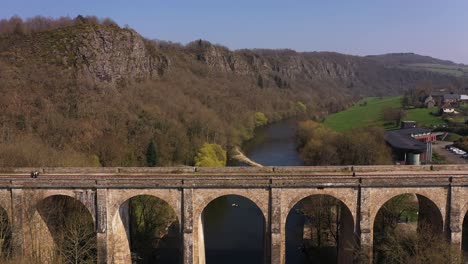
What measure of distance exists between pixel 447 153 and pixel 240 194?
128 feet

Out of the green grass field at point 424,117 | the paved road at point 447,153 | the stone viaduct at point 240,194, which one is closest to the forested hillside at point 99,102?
the stone viaduct at point 240,194

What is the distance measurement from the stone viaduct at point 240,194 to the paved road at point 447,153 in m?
25.7

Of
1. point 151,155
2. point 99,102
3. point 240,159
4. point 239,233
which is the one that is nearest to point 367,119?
point 240,159

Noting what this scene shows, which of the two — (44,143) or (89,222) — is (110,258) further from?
(44,143)

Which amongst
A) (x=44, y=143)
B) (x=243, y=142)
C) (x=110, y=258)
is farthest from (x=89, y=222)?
(x=243, y=142)

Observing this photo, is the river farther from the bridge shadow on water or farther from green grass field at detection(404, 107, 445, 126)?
green grass field at detection(404, 107, 445, 126)

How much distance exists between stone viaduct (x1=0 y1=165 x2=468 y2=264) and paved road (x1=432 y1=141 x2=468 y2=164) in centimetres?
2569

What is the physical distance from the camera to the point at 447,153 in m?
54.3

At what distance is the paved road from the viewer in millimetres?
49562

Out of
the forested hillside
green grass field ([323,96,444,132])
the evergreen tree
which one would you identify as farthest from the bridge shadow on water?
green grass field ([323,96,444,132])

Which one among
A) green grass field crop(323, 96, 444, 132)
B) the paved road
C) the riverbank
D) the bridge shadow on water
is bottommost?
the bridge shadow on water

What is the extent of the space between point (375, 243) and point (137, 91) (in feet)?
163

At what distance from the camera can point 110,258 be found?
2714cm

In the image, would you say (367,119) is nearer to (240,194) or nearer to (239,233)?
(239,233)
